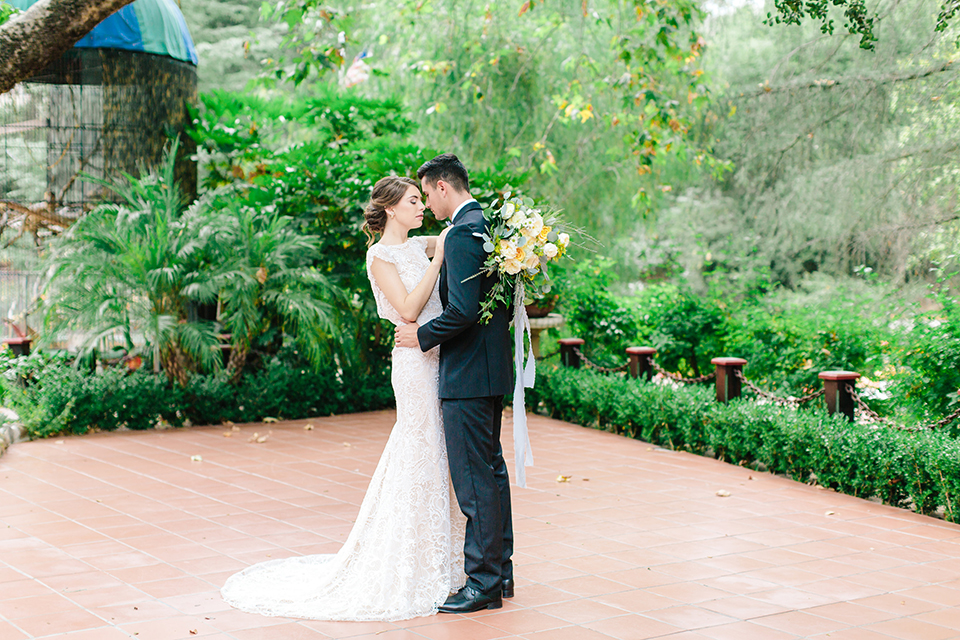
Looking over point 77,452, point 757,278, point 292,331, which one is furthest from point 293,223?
point 757,278

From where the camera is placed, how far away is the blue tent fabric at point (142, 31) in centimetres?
1116

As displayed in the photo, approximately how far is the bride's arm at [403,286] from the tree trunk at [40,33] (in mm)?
1809

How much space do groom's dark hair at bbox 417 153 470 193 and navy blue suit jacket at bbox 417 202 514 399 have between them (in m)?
0.13

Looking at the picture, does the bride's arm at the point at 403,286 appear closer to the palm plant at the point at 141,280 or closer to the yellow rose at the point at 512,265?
the yellow rose at the point at 512,265

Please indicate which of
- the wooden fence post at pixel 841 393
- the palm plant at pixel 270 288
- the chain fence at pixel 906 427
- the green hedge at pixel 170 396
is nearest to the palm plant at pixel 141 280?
the palm plant at pixel 270 288

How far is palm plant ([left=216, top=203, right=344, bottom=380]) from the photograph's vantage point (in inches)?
378

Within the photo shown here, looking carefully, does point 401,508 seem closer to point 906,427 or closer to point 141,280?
point 906,427

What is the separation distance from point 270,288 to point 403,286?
5.65 meters

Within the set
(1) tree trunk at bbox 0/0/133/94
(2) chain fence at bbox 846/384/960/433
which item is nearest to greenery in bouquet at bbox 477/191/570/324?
(1) tree trunk at bbox 0/0/133/94

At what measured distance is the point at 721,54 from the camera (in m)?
17.7

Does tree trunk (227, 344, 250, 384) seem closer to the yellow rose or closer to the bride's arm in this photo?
the bride's arm

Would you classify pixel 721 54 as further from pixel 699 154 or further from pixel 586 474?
pixel 586 474

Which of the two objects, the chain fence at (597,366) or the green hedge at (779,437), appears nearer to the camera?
the green hedge at (779,437)

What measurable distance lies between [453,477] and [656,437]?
16.7 ft
